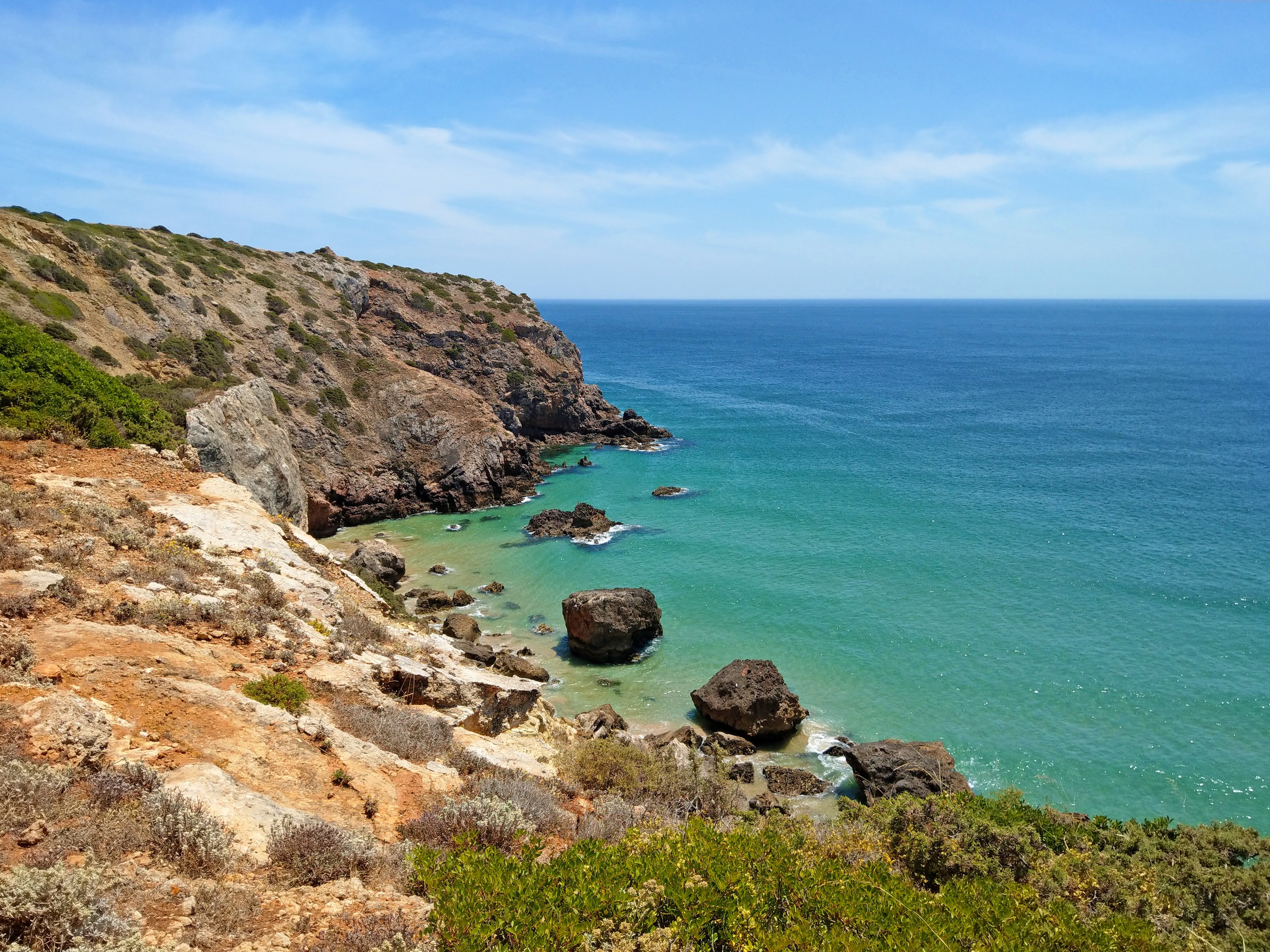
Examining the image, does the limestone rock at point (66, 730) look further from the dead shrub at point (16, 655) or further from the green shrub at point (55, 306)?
the green shrub at point (55, 306)

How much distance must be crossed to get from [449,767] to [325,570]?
9799 millimetres

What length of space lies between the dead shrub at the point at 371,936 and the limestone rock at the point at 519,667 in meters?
16.9

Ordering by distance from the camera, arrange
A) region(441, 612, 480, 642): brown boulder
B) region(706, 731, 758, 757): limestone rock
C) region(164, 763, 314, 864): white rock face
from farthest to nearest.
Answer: region(441, 612, 480, 642): brown boulder → region(706, 731, 758, 757): limestone rock → region(164, 763, 314, 864): white rock face

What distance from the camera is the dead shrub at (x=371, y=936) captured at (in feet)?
18.4

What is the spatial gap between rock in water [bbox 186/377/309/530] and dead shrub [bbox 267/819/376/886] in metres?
19.0

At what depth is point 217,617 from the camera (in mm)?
12273

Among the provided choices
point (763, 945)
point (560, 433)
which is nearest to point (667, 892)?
point (763, 945)

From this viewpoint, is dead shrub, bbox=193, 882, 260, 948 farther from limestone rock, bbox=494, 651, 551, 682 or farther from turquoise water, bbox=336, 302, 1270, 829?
turquoise water, bbox=336, 302, 1270, 829

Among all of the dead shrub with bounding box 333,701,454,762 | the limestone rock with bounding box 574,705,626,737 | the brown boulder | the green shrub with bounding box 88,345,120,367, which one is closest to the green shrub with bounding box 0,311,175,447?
the green shrub with bounding box 88,345,120,367

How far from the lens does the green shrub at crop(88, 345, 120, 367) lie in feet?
98.8

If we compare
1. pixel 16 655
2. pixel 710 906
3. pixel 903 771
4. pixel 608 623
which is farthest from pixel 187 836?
pixel 608 623

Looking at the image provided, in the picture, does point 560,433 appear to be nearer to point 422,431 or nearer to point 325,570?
point 422,431

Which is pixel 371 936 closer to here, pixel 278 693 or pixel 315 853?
pixel 315 853

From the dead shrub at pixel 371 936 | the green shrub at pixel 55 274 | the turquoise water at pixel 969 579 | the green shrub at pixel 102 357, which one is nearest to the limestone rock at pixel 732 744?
the turquoise water at pixel 969 579
